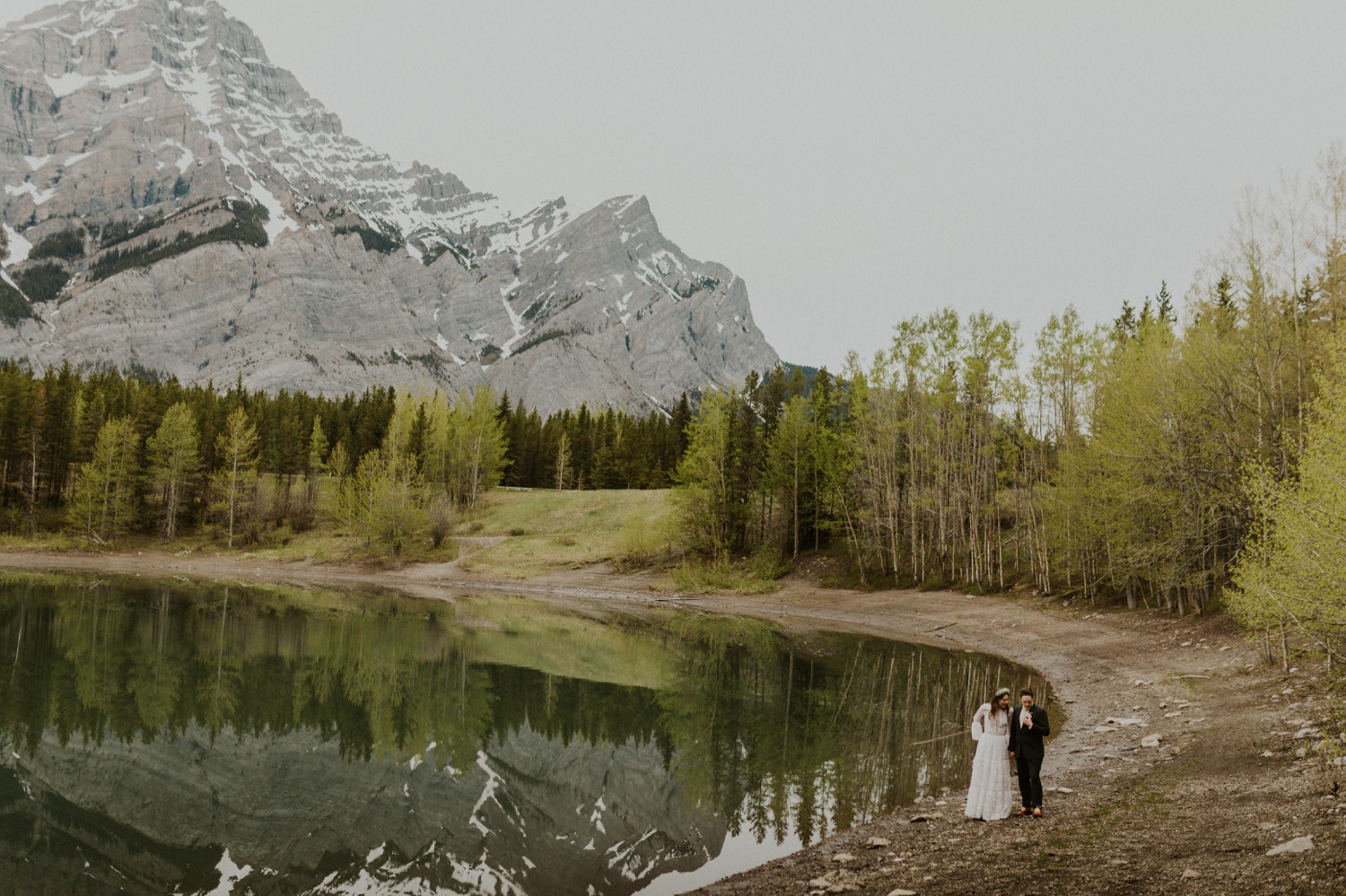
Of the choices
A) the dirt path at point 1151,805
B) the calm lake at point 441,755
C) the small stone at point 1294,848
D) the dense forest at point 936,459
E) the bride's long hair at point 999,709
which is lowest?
the calm lake at point 441,755


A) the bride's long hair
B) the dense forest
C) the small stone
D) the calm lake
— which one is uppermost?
the dense forest

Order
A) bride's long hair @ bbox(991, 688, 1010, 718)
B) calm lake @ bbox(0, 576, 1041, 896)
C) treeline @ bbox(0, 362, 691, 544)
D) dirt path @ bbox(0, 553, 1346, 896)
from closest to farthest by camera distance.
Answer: dirt path @ bbox(0, 553, 1346, 896) < calm lake @ bbox(0, 576, 1041, 896) < bride's long hair @ bbox(991, 688, 1010, 718) < treeline @ bbox(0, 362, 691, 544)

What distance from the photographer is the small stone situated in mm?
8664

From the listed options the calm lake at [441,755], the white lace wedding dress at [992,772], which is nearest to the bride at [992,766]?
the white lace wedding dress at [992,772]

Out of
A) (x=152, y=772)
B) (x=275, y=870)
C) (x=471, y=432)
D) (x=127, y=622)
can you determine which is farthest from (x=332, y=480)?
(x=275, y=870)

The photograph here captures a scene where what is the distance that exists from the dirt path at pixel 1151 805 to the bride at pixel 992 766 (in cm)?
28

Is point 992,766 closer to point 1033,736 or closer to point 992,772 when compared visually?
point 992,772

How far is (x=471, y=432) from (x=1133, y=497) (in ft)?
251

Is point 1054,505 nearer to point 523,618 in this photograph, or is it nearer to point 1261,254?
point 1261,254

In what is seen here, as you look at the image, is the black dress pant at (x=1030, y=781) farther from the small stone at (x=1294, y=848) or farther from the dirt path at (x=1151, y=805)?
the small stone at (x=1294, y=848)

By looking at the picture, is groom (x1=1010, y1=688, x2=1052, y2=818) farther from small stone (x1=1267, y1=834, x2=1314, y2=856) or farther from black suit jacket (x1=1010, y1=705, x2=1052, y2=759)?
small stone (x1=1267, y1=834, x2=1314, y2=856)

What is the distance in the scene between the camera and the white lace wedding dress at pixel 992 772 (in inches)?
500

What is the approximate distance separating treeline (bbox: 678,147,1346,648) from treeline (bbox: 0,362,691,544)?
110 ft

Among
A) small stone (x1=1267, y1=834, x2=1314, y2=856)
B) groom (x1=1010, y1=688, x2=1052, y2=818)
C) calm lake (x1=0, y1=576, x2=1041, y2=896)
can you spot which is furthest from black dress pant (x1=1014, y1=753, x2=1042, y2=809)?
small stone (x1=1267, y1=834, x2=1314, y2=856)
